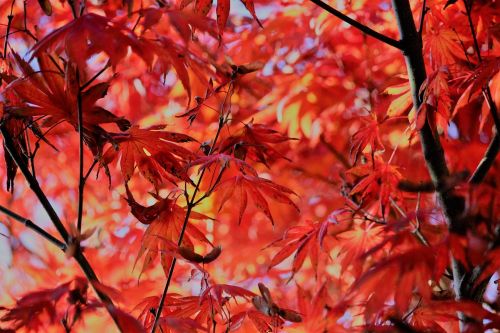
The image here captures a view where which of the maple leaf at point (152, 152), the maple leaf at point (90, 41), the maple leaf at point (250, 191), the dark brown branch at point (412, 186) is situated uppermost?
the maple leaf at point (90, 41)

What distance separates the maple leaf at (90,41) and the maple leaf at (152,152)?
0.18 meters

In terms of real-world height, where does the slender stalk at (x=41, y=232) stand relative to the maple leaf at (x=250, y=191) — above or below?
above

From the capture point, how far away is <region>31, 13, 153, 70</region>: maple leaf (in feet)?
2.51

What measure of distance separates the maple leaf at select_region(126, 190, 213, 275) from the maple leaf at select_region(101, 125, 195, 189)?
0.05m

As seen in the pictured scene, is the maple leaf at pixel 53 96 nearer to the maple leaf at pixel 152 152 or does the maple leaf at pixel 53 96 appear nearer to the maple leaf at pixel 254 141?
the maple leaf at pixel 152 152

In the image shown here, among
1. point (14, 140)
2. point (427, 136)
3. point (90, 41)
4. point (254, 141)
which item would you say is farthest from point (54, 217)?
point (427, 136)

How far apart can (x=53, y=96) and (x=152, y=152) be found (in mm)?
190

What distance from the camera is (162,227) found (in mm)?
1022

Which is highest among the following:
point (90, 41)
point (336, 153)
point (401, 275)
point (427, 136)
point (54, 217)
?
point (90, 41)

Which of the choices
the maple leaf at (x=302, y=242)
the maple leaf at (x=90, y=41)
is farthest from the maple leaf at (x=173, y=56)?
the maple leaf at (x=302, y=242)

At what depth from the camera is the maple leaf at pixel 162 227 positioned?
98cm

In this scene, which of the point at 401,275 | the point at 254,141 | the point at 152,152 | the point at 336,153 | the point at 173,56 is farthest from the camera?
the point at 336,153

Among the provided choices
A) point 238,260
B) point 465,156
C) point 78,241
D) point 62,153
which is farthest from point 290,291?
point 78,241

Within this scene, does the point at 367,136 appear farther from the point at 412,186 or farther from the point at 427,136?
the point at 412,186
